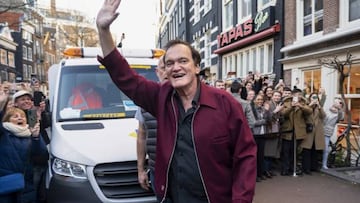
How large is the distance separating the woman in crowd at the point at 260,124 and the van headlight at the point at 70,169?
3921mm

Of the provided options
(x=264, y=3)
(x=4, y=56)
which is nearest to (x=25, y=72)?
(x=4, y=56)

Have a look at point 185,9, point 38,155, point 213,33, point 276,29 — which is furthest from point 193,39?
point 38,155

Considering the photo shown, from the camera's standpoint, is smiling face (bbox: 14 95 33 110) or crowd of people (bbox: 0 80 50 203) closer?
crowd of people (bbox: 0 80 50 203)

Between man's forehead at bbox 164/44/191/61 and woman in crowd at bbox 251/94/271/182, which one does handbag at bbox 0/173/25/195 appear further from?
woman in crowd at bbox 251/94/271/182

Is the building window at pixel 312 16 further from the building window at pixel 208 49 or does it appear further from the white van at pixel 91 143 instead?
the building window at pixel 208 49

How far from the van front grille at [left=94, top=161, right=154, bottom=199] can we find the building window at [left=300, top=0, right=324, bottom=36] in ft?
34.0

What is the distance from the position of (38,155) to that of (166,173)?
238cm

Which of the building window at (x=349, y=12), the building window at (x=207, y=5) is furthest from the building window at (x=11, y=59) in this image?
the building window at (x=349, y=12)

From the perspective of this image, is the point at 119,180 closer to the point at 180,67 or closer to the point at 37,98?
the point at 180,67

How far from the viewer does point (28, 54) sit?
50500mm

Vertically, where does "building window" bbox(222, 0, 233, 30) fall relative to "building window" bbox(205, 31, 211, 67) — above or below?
above

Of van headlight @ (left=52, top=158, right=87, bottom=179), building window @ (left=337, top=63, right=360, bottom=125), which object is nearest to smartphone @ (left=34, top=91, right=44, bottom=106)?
van headlight @ (left=52, top=158, right=87, bottom=179)

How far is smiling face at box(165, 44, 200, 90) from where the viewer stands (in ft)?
7.16

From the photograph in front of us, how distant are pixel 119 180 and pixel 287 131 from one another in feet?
15.0
